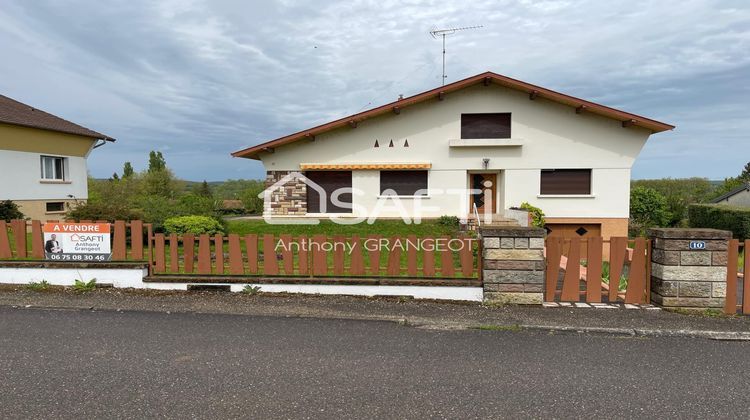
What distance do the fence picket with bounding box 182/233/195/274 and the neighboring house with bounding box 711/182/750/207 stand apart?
132 ft

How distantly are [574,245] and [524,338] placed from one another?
192 centimetres

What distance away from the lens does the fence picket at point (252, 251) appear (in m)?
6.23

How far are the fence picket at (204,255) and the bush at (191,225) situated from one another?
13.3ft

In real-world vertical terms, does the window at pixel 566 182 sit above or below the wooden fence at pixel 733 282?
above

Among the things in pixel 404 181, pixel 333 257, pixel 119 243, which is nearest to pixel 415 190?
pixel 404 181

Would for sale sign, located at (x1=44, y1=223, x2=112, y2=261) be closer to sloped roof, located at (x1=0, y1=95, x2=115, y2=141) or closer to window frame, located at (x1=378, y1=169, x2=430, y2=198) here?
window frame, located at (x1=378, y1=169, x2=430, y2=198)

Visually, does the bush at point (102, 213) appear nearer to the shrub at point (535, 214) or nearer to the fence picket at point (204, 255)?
the fence picket at point (204, 255)

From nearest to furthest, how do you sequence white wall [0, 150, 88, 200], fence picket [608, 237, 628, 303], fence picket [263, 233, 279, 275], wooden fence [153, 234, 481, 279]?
1. fence picket [608, 237, 628, 303]
2. wooden fence [153, 234, 481, 279]
3. fence picket [263, 233, 279, 275]
4. white wall [0, 150, 88, 200]

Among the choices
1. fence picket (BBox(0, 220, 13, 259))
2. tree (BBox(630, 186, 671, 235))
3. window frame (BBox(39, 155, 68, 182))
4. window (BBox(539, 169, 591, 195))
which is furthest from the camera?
tree (BBox(630, 186, 671, 235))

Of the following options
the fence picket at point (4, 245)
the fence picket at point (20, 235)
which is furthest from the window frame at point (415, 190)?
the fence picket at point (4, 245)

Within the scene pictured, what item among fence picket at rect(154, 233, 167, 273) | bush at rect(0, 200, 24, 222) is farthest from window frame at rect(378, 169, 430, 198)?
bush at rect(0, 200, 24, 222)

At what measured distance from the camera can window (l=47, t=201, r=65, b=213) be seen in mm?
19266

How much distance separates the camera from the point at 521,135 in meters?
15.2

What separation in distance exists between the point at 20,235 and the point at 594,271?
9.22m
